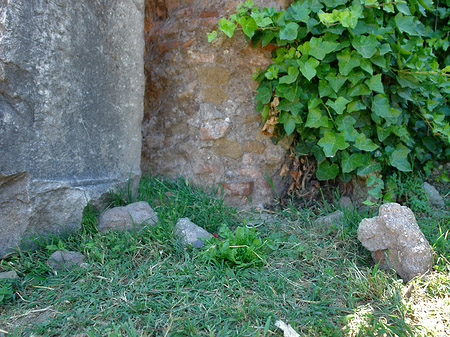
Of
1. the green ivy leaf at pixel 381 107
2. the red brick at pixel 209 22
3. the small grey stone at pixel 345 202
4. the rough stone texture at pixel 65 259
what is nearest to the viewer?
the rough stone texture at pixel 65 259

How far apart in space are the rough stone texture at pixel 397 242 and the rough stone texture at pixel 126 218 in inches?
41.9

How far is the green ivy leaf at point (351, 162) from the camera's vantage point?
222 centimetres

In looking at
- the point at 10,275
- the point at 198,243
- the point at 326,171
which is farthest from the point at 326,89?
the point at 10,275

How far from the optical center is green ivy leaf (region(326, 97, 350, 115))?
215 centimetres

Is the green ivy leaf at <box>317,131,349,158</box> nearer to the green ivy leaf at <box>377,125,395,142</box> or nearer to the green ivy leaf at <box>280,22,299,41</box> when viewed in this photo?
the green ivy leaf at <box>377,125,395,142</box>

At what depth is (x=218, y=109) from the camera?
2512 mm

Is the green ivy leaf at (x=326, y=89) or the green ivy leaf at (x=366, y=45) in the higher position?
the green ivy leaf at (x=366, y=45)

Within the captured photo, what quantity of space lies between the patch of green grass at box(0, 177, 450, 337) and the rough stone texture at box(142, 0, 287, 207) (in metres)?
0.56

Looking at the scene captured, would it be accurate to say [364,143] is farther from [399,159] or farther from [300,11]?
[300,11]

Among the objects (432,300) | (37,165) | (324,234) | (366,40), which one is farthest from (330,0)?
(37,165)

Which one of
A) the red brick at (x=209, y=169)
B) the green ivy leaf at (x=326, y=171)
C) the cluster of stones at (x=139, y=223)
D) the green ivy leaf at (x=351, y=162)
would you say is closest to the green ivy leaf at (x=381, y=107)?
the green ivy leaf at (x=351, y=162)

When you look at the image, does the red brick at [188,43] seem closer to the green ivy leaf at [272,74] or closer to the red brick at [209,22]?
the red brick at [209,22]

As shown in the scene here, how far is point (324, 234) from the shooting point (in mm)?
2008

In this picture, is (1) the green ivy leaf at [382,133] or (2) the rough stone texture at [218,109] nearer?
(1) the green ivy leaf at [382,133]
